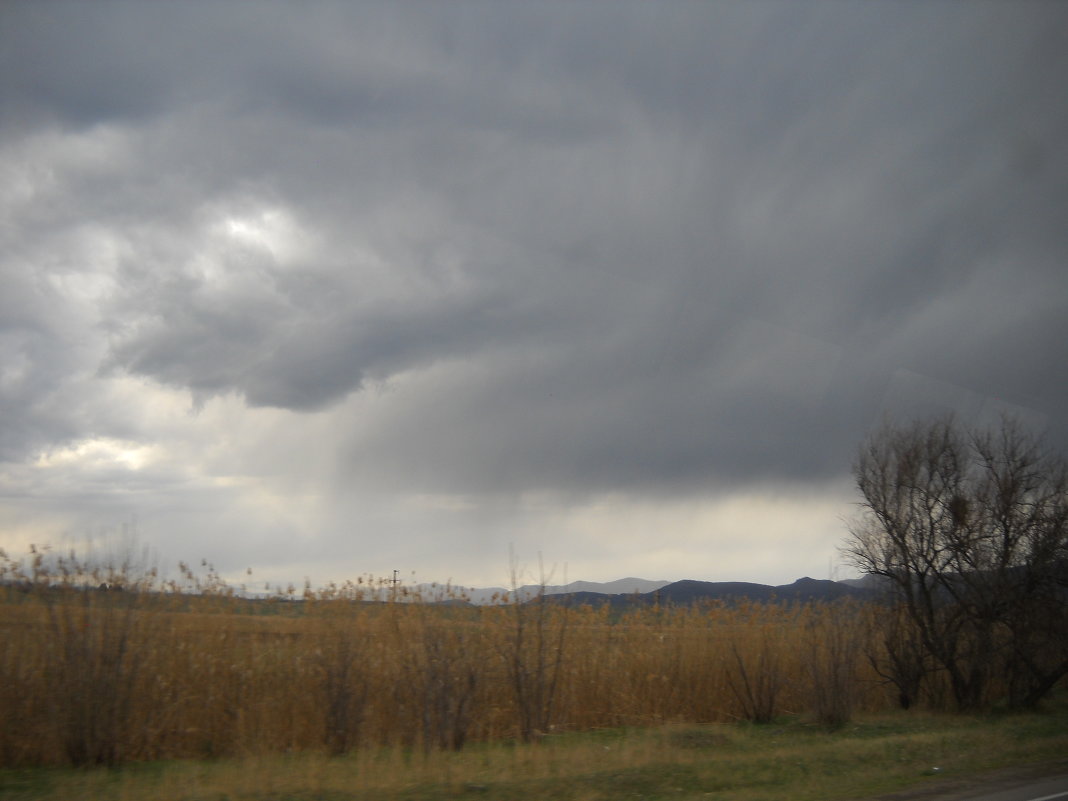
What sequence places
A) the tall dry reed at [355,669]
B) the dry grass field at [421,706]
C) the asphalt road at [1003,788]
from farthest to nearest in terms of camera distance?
the tall dry reed at [355,669] < the dry grass field at [421,706] < the asphalt road at [1003,788]

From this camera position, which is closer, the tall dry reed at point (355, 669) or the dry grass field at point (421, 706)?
the dry grass field at point (421, 706)

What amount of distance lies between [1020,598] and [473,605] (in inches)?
613

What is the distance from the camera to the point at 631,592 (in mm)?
24281

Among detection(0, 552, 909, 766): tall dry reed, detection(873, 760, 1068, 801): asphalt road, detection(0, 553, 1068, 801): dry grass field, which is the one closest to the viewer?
detection(873, 760, 1068, 801): asphalt road

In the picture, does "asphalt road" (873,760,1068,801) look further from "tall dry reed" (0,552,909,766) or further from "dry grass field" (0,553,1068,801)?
"tall dry reed" (0,552,909,766)

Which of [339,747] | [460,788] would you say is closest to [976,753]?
[460,788]

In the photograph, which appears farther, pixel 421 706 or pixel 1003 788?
pixel 421 706

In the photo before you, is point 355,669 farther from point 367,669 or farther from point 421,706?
point 421,706

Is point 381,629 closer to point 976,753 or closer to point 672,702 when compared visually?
point 672,702

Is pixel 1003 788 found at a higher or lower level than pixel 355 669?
lower

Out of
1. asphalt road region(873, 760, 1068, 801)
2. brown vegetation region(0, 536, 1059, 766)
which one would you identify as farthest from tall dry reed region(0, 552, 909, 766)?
asphalt road region(873, 760, 1068, 801)

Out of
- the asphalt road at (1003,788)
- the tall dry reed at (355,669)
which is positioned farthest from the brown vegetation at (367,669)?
the asphalt road at (1003,788)

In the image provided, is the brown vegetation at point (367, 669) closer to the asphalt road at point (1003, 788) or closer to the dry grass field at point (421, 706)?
the dry grass field at point (421, 706)

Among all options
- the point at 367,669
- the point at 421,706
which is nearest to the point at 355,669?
the point at 367,669
